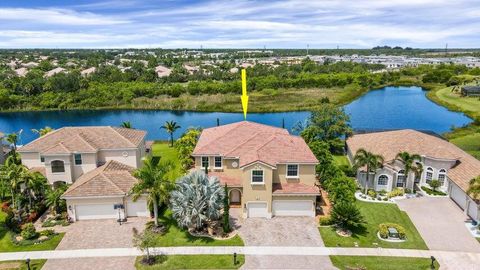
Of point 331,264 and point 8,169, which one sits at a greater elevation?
point 8,169

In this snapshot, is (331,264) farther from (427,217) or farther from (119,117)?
(119,117)

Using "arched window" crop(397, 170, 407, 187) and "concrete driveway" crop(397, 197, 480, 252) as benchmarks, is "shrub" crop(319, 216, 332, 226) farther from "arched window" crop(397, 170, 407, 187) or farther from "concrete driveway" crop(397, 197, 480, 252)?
"arched window" crop(397, 170, 407, 187)

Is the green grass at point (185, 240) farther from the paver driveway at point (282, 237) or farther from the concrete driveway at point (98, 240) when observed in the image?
the concrete driveway at point (98, 240)

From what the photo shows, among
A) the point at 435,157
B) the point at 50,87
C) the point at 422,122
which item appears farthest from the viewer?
the point at 50,87

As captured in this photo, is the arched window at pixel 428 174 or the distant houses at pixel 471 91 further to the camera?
the distant houses at pixel 471 91

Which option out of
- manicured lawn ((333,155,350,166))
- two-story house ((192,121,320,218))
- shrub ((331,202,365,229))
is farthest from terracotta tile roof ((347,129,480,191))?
shrub ((331,202,365,229))

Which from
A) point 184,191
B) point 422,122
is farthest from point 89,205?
point 422,122

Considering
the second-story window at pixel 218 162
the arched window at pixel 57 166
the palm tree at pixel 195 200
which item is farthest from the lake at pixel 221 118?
the palm tree at pixel 195 200
